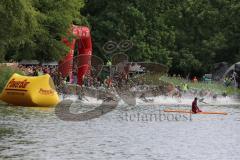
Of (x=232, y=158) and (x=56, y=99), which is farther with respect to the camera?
(x=56, y=99)

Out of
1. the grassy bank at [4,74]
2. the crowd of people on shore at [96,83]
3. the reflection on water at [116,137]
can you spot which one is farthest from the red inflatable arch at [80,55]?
the reflection on water at [116,137]

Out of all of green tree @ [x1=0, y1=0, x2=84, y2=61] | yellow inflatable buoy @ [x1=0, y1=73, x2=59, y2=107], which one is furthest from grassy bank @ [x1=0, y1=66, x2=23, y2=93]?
yellow inflatable buoy @ [x1=0, y1=73, x2=59, y2=107]

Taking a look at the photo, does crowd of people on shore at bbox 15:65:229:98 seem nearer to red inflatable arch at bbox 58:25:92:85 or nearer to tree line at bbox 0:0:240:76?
red inflatable arch at bbox 58:25:92:85

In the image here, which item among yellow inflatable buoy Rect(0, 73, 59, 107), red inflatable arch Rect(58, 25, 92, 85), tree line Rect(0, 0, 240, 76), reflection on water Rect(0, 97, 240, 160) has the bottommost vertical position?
reflection on water Rect(0, 97, 240, 160)

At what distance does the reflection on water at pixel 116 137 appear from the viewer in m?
22.4

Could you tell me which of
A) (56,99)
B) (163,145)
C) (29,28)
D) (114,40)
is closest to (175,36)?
(114,40)

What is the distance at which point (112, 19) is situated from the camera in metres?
73.0

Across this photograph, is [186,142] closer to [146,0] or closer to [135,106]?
[135,106]

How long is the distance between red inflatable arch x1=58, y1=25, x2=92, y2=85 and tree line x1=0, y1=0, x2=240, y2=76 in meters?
0.95

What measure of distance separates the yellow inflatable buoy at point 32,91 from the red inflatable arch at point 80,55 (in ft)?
50.0

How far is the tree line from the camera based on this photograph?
55250 mm

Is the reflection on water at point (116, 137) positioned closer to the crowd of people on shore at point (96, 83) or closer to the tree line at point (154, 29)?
the crowd of people on shore at point (96, 83)

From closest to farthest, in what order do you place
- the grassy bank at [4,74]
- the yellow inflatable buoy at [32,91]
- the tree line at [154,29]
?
the yellow inflatable buoy at [32,91], the grassy bank at [4,74], the tree line at [154,29]

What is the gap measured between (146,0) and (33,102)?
38145 millimetres
